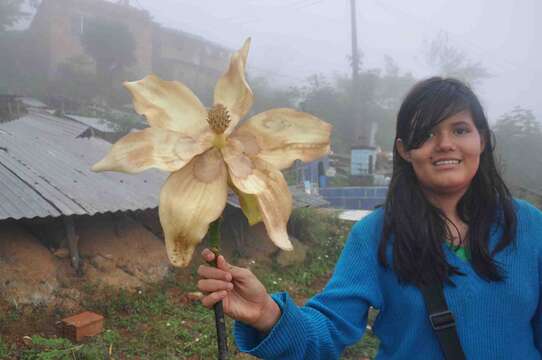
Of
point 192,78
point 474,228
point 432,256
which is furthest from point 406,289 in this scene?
point 192,78

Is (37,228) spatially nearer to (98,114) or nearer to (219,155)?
(219,155)

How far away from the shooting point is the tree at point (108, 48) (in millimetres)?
17953

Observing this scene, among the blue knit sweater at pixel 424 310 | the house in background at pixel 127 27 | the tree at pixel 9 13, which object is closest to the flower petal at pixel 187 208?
the blue knit sweater at pixel 424 310

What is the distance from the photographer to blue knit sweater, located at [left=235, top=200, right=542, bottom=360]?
130 centimetres

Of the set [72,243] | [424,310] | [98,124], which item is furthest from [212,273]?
[98,124]

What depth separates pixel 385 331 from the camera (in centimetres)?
141

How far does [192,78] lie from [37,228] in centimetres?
1641

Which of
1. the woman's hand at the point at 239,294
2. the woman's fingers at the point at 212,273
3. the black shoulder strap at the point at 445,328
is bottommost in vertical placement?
the black shoulder strap at the point at 445,328

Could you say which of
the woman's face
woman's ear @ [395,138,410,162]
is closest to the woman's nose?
the woman's face

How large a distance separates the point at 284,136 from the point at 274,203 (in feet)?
0.48

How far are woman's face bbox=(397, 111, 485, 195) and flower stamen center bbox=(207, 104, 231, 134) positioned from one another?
78 centimetres

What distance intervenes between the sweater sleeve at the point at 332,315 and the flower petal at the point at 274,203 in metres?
0.41

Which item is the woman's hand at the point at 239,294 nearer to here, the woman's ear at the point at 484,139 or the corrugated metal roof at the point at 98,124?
the woman's ear at the point at 484,139

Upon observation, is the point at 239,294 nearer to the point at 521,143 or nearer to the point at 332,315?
the point at 332,315
